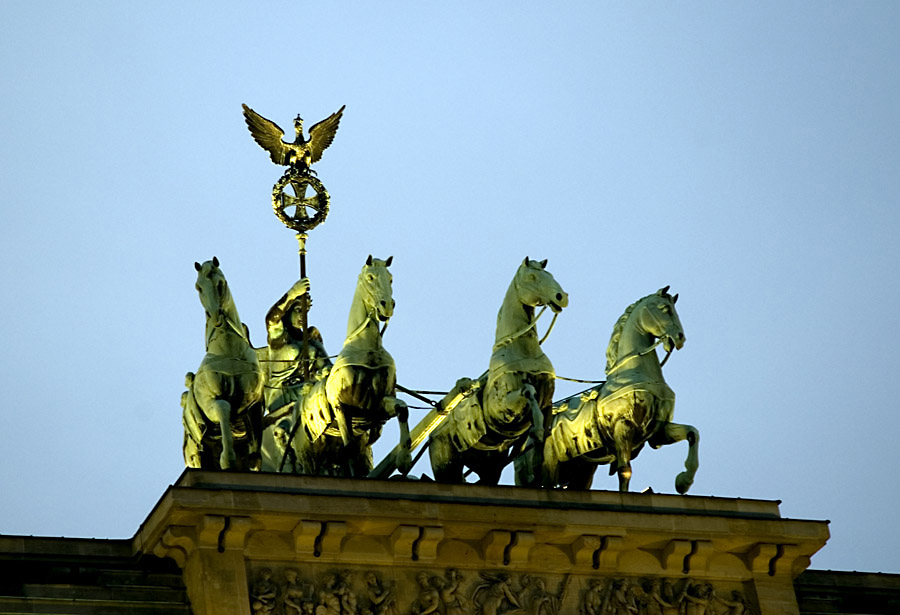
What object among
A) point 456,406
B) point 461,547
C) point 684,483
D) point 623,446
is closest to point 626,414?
point 623,446

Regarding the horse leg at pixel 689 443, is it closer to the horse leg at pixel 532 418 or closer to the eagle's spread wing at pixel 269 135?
the horse leg at pixel 532 418

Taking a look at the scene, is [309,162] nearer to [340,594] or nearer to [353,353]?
[353,353]

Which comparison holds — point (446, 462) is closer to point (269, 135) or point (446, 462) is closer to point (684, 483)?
point (684, 483)

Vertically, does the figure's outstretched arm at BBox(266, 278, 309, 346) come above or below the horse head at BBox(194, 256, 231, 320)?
above

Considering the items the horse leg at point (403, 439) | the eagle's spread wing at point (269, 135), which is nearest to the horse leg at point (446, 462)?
the horse leg at point (403, 439)

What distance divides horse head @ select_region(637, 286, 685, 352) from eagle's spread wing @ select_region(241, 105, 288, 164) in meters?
4.30

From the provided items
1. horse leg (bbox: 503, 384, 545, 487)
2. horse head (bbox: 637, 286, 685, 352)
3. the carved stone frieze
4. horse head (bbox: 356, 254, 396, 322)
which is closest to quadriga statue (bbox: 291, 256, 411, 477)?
horse head (bbox: 356, 254, 396, 322)

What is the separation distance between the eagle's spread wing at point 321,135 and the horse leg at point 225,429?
4556 mm

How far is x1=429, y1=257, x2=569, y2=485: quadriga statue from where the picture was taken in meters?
19.6

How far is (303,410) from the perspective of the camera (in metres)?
20.0

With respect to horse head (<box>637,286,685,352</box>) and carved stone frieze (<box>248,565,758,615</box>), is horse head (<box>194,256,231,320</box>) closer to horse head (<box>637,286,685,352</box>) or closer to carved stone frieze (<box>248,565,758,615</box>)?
carved stone frieze (<box>248,565,758,615</box>)

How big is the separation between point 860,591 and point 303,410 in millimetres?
5527

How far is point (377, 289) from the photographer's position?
62.8ft

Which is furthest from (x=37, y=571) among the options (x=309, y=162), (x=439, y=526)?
(x=309, y=162)
